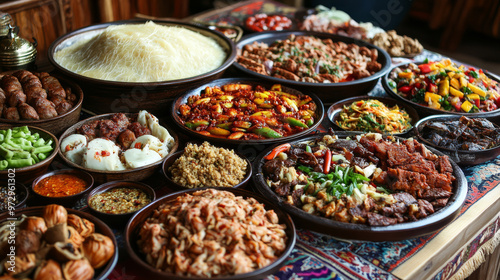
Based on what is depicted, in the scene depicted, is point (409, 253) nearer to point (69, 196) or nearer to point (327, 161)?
point (327, 161)

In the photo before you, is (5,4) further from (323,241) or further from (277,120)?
(323,241)

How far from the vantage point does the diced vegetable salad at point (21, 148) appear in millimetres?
1905

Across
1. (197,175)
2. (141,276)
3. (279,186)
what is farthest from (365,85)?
(141,276)

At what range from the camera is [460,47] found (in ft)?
24.4

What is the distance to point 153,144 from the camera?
2.18 meters

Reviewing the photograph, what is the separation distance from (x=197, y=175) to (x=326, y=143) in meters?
0.75

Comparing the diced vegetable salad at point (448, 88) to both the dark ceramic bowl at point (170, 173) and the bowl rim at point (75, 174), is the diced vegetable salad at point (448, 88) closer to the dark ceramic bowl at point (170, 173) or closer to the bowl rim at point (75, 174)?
the dark ceramic bowl at point (170, 173)

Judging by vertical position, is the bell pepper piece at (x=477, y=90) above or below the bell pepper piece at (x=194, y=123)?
above

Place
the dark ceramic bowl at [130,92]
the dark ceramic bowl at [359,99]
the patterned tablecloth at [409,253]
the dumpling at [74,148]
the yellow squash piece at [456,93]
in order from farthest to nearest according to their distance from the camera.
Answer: the yellow squash piece at [456,93], the dark ceramic bowl at [359,99], the dark ceramic bowl at [130,92], the dumpling at [74,148], the patterned tablecloth at [409,253]

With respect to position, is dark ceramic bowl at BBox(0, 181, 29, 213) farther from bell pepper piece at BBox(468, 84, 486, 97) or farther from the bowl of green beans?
bell pepper piece at BBox(468, 84, 486, 97)

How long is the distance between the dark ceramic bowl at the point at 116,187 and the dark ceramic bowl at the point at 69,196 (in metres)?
0.05

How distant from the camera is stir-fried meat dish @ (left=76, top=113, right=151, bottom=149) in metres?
2.22

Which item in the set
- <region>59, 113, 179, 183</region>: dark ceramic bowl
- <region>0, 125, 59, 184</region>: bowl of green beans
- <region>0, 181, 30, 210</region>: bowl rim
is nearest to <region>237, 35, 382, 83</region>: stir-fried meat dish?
<region>59, 113, 179, 183</region>: dark ceramic bowl

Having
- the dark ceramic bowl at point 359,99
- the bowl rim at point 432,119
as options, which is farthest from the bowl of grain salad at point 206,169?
the bowl rim at point 432,119
